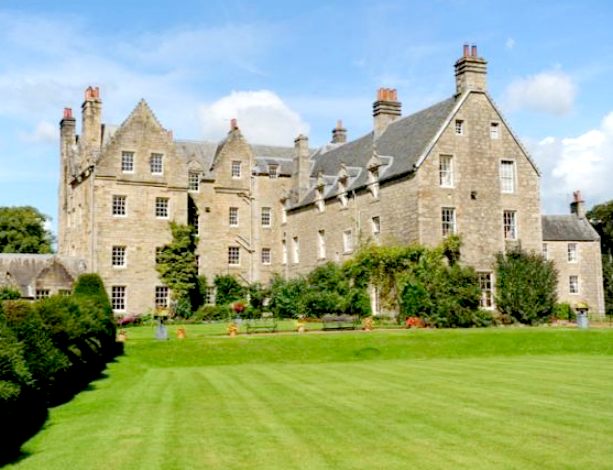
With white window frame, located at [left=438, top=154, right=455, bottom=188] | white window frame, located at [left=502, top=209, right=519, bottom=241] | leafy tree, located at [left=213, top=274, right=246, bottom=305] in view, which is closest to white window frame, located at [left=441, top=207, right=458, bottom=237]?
white window frame, located at [left=438, top=154, right=455, bottom=188]

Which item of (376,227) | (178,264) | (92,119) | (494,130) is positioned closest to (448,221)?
(376,227)

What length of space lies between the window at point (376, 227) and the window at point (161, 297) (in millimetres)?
13386

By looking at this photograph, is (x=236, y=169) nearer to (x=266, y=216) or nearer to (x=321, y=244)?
(x=266, y=216)

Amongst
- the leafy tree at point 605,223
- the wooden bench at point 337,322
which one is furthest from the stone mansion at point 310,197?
the leafy tree at point 605,223

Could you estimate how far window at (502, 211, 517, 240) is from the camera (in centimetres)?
3906

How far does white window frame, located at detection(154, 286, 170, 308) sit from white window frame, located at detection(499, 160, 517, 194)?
822 inches

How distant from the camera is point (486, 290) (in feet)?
124

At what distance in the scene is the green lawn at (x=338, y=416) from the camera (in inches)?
355

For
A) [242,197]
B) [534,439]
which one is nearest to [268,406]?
[534,439]

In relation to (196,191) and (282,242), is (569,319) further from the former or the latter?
(196,191)

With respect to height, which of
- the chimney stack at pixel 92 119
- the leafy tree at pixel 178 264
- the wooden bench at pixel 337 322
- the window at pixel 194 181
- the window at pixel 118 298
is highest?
the chimney stack at pixel 92 119

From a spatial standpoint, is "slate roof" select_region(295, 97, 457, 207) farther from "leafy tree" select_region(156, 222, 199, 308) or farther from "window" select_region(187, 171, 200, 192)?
"leafy tree" select_region(156, 222, 199, 308)

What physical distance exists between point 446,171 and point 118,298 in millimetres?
20543

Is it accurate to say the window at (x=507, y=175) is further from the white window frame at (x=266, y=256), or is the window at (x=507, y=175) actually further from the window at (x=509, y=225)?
the white window frame at (x=266, y=256)
